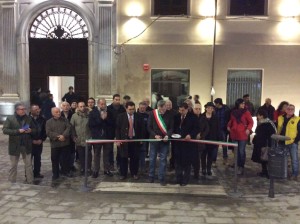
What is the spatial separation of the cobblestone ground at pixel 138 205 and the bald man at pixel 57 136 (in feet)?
1.64

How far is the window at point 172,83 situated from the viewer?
1523 cm

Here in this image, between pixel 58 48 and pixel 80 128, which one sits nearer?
pixel 80 128

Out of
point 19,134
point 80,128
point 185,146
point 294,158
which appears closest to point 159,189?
point 185,146

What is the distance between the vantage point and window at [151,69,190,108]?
15.2 m

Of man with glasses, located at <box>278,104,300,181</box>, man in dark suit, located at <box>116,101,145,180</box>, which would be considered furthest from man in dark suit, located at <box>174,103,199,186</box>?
man with glasses, located at <box>278,104,300,181</box>

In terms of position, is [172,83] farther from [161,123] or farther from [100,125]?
[161,123]

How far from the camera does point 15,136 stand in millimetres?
7520

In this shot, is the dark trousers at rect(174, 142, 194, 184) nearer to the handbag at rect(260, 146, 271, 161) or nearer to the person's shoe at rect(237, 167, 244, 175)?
the handbag at rect(260, 146, 271, 161)

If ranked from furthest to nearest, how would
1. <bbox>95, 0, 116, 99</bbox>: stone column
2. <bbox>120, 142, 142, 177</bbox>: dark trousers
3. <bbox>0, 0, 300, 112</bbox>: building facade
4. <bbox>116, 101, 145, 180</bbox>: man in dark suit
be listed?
1. <bbox>95, 0, 116, 99</bbox>: stone column
2. <bbox>0, 0, 300, 112</bbox>: building facade
3. <bbox>120, 142, 142, 177</bbox>: dark trousers
4. <bbox>116, 101, 145, 180</bbox>: man in dark suit

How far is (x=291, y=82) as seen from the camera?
49.0 feet

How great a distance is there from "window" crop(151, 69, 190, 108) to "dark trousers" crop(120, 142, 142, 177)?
23.7 ft

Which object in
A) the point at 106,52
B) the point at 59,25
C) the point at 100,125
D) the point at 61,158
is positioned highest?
the point at 59,25

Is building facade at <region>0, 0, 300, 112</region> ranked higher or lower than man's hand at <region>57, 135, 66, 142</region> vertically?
higher

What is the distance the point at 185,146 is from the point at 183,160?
11.3 inches
